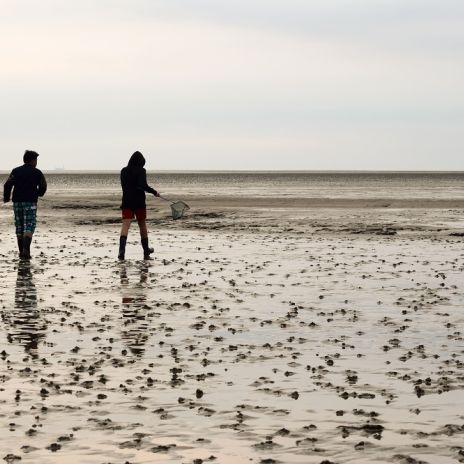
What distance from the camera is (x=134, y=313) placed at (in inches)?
582

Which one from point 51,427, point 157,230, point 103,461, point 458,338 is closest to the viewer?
point 103,461

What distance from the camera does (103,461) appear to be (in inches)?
288

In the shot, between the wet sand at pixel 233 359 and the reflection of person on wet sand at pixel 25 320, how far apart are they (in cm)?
3

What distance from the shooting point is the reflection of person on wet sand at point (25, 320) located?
12383mm

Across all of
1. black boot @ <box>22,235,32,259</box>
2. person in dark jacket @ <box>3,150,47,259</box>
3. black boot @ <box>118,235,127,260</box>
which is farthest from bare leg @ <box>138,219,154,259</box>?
black boot @ <box>22,235,32,259</box>

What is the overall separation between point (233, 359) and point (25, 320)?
3.93 m

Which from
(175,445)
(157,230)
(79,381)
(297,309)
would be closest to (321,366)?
(79,381)

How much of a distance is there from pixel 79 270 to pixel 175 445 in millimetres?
13722

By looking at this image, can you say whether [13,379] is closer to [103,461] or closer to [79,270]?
[103,461]

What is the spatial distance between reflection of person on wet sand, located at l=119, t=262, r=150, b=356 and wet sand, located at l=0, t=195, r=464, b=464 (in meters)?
0.04

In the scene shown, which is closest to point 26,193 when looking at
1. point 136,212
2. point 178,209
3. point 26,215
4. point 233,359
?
point 26,215

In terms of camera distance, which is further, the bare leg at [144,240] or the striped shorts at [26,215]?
the bare leg at [144,240]

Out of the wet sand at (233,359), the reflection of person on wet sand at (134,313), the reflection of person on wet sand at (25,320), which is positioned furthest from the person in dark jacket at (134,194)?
the reflection of person on wet sand at (25,320)

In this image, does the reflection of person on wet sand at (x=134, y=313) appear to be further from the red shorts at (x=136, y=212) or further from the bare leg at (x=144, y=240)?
the red shorts at (x=136, y=212)
